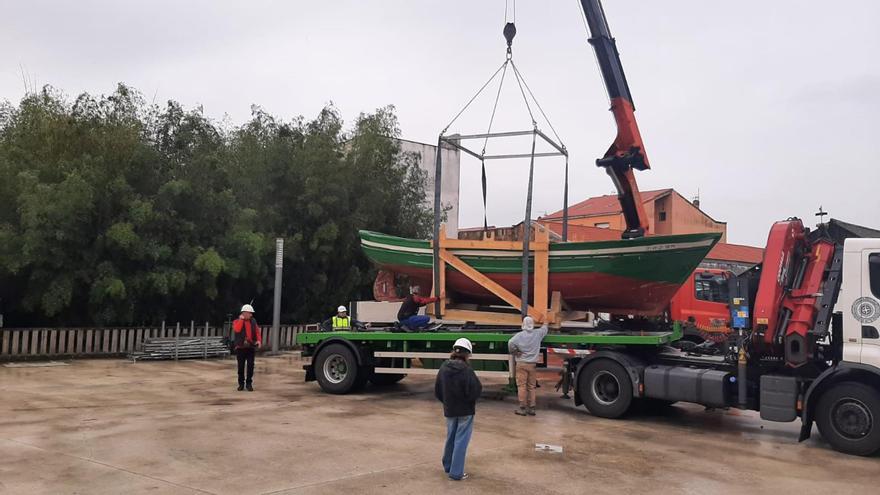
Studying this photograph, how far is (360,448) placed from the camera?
7.73 metres

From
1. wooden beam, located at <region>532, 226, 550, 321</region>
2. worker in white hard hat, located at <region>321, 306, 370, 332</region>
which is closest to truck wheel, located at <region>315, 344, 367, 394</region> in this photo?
worker in white hard hat, located at <region>321, 306, 370, 332</region>

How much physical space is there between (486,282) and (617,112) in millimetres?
4040

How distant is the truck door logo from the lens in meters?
8.15

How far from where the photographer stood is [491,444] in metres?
8.13

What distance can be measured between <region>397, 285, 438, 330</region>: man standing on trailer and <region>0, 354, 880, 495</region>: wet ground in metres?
1.29

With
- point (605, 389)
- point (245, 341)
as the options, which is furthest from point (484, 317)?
point (245, 341)

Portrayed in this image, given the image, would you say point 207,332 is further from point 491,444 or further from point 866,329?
point 866,329

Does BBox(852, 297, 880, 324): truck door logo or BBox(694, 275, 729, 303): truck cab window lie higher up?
BBox(694, 275, 729, 303): truck cab window

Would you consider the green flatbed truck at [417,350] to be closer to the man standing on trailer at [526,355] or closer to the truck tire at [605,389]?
the truck tire at [605,389]

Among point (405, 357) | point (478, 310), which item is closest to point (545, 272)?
point (478, 310)

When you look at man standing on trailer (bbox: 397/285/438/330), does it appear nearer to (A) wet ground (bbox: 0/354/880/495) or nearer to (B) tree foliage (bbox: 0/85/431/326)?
(A) wet ground (bbox: 0/354/880/495)

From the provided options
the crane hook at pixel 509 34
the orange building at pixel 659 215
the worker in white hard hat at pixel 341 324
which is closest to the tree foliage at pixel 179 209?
the worker in white hard hat at pixel 341 324

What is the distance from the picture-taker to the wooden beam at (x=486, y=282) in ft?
37.2

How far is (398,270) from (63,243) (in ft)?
26.5
